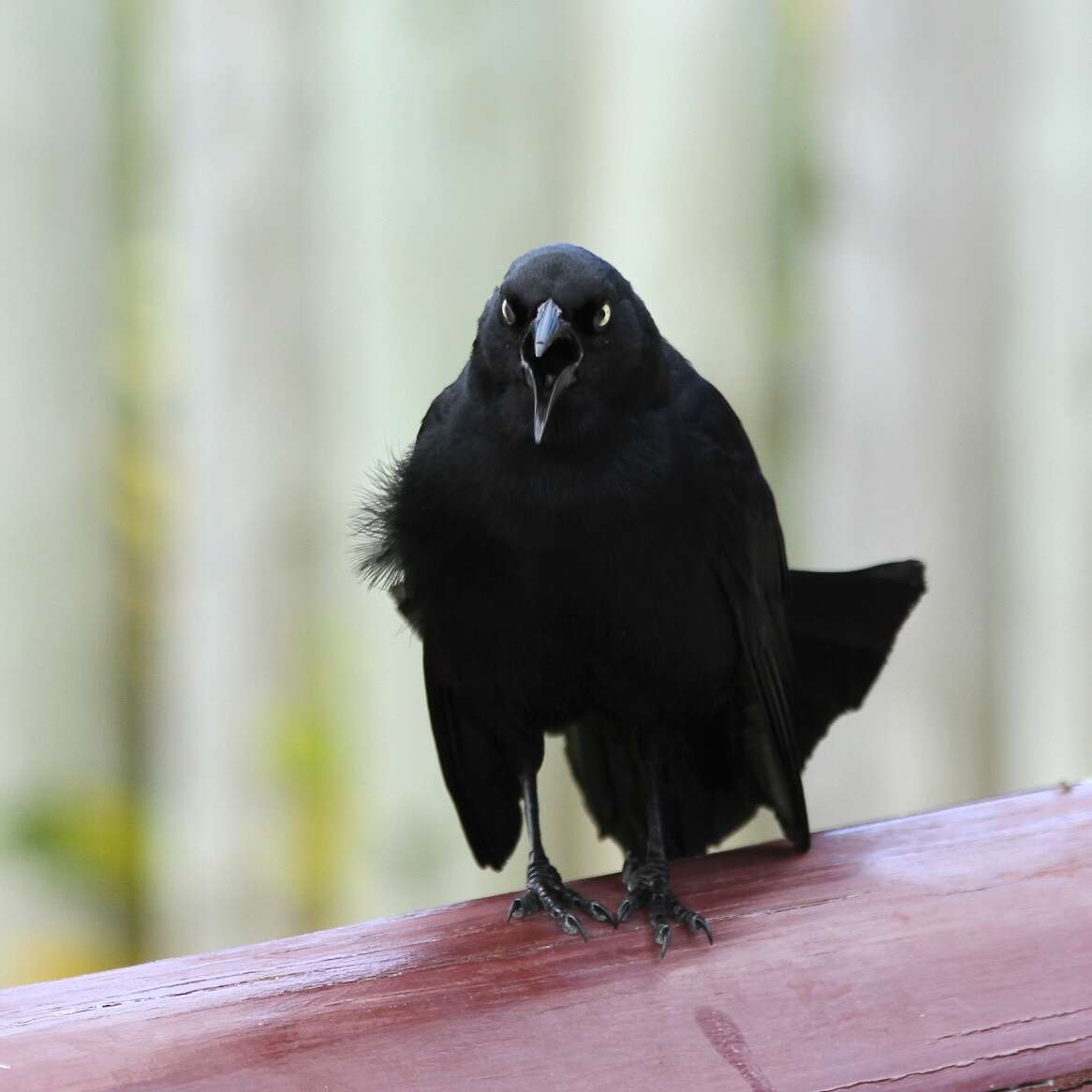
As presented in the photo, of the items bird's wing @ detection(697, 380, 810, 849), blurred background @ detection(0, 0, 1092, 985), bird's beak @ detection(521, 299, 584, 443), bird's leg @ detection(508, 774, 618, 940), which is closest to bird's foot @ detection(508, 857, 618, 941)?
bird's leg @ detection(508, 774, 618, 940)

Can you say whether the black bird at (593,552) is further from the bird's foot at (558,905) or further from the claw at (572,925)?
the claw at (572,925)

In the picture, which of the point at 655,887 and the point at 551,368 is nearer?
the point at 655,887

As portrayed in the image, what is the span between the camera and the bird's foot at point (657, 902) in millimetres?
1779

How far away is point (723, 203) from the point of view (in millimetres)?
3908

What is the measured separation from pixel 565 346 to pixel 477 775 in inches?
33.2

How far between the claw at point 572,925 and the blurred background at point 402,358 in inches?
77.7

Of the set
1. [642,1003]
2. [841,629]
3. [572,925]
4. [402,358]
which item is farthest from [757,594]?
[402,358]

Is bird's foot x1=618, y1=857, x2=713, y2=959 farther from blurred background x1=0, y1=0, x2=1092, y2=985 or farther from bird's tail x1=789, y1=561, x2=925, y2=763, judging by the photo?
blurred background x1=0, y1=0, x2=1092, y2=985

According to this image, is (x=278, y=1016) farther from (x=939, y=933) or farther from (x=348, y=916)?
(x=348, y=916)

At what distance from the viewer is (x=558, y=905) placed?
201 cm

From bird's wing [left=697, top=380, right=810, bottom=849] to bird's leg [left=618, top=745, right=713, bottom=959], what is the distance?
18cm

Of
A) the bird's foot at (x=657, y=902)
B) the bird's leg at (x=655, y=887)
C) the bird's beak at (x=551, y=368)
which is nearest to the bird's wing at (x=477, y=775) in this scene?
the bird's leg at (x=655, y=887)

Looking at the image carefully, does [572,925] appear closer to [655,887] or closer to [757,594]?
[655,887]

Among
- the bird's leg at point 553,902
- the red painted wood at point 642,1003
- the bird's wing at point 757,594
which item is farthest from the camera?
the bird's wing at point 757,594
